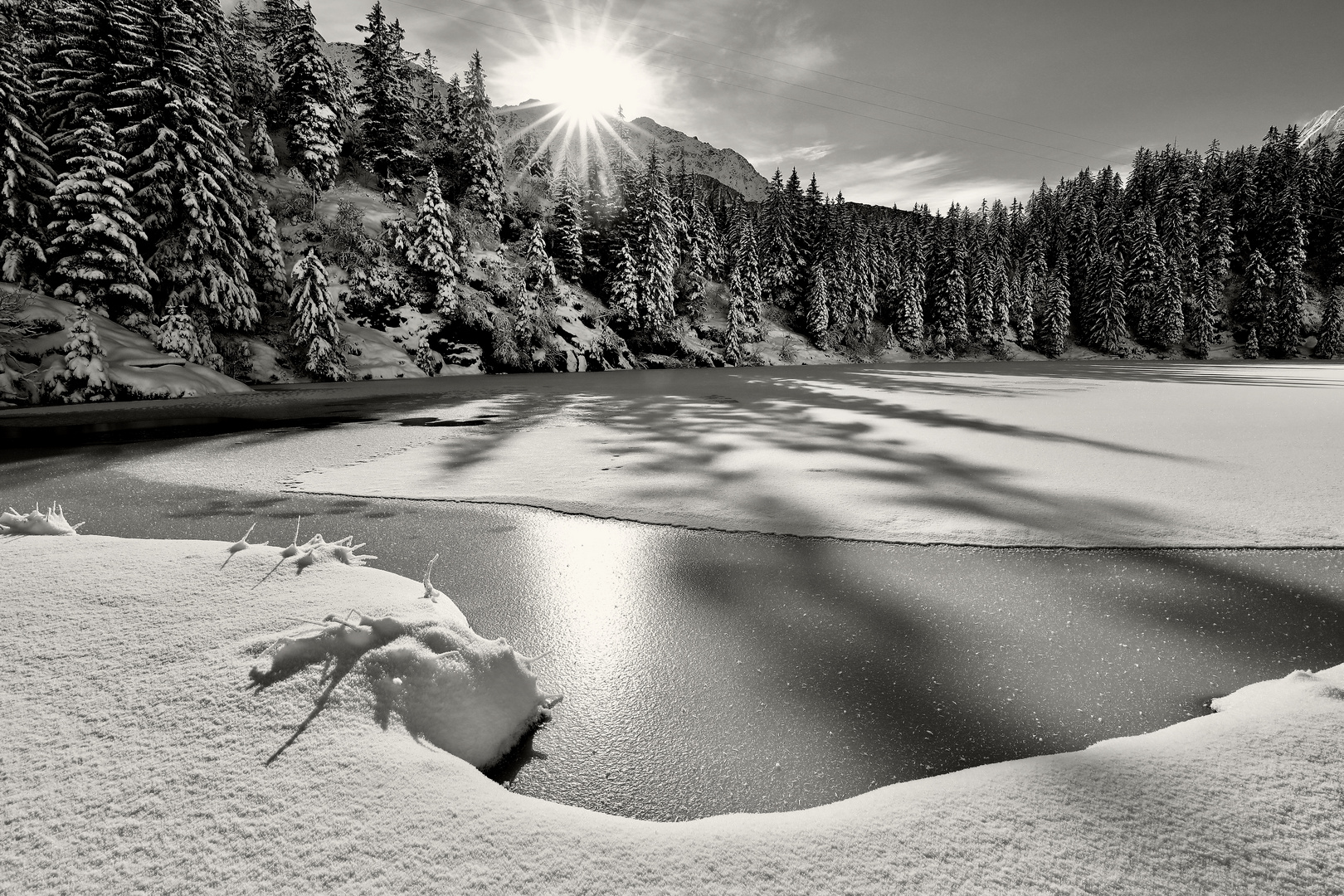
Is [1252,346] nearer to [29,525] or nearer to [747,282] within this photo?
[747,282]

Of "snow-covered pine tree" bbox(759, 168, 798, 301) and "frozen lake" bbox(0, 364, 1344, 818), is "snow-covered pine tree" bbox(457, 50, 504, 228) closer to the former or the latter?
"snow-covered pine tree" bbox(759, 168, 798, 301)

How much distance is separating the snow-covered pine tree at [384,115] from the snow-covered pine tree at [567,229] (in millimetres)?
9543

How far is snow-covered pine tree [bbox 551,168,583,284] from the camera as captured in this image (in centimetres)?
3872

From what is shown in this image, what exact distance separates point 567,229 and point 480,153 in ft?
23.1

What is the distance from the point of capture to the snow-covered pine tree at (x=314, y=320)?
894 inches

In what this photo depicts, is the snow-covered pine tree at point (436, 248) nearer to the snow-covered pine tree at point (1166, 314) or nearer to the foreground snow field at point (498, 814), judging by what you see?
the foreground snow field at point (498, 814)

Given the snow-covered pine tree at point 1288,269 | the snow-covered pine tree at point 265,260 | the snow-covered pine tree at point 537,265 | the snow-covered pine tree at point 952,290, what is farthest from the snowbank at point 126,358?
the snow-covered pine tree at point 1288,269

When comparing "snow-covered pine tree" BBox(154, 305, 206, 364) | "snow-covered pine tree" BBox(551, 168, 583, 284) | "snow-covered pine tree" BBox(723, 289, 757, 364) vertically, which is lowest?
"snow-covered pine tree" BBox(154, 305, 206, 364)

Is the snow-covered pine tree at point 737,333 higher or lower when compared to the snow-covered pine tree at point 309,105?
lower

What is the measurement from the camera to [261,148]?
2869 cm

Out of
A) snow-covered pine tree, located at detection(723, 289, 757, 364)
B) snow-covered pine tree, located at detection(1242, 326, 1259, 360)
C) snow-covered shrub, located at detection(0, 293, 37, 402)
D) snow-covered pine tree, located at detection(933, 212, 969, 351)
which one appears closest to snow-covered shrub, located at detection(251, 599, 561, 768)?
snow-covered shrub, located at detection(0, 293, 37, 402)

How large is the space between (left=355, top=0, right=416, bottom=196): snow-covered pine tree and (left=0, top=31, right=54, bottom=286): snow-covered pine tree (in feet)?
55.3

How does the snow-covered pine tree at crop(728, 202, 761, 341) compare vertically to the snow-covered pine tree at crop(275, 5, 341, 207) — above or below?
below

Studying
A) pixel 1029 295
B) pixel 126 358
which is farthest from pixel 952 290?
pixel 126 358
